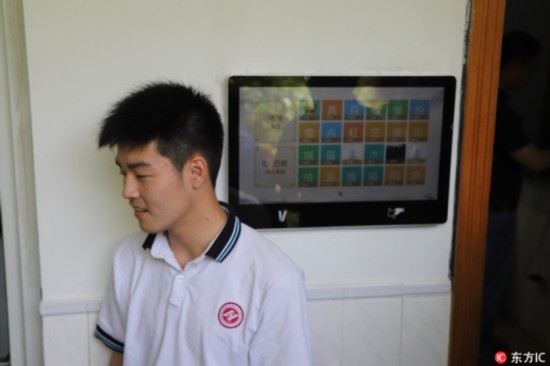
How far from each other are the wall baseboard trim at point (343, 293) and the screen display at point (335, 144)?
0.19 m

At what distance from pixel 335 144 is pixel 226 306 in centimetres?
55

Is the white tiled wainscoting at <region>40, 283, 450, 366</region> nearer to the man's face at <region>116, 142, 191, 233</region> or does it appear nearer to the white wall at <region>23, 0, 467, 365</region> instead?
the white wall at <region>23, 0, 467, 365</region>

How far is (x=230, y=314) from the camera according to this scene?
1.46m

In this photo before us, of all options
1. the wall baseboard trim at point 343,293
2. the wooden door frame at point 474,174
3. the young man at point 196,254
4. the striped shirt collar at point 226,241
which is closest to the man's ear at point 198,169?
the young man at point 196,254

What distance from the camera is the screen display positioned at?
1720mm

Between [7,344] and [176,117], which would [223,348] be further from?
[7,344]

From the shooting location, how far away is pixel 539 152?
1924 millimetres

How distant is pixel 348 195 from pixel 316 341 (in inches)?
16.6

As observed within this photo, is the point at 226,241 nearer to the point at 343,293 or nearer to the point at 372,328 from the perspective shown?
the point at 343,293

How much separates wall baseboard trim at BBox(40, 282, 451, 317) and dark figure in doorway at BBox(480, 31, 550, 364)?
17 centimetres

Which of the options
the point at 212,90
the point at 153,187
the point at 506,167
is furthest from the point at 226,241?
the point at 506,167

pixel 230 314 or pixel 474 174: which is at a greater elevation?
pixel 474 174

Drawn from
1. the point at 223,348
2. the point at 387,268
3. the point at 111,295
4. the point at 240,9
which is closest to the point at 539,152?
the point at 387,268

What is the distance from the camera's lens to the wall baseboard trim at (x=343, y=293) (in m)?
1.73
